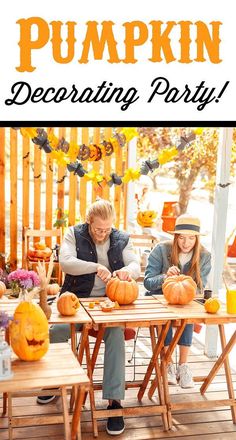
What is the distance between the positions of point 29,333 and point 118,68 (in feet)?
6.51

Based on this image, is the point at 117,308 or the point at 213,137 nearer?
the point at 117,308

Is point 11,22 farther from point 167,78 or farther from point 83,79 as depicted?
point 167,78

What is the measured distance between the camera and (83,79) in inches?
154

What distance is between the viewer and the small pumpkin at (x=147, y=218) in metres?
6.80

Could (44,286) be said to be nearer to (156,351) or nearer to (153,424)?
(156,351)

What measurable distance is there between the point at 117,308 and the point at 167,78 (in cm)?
153

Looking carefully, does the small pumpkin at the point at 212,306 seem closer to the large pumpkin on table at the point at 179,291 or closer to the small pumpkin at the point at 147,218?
the large pumpkin on table at the point at 179,291

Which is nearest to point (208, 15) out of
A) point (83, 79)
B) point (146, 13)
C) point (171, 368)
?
point (146, 13)

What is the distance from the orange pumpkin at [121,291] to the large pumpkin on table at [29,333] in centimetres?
89

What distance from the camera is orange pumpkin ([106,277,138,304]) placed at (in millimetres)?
3580

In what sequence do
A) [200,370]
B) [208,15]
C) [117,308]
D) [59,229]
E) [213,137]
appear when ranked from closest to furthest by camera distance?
1. [117,308]
2. [208,15]
3. [200,370]
4. [59,229]
5. [213,137]

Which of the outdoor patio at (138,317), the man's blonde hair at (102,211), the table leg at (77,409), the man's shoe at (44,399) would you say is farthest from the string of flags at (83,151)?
the table leg at (77,409)

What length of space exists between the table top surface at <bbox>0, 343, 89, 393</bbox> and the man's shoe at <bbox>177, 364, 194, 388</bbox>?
4.65 ft

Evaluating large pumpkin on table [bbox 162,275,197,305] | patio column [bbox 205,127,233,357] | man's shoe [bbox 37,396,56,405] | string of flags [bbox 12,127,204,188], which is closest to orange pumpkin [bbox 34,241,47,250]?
string of flags [bbox 12,127,204,188]
